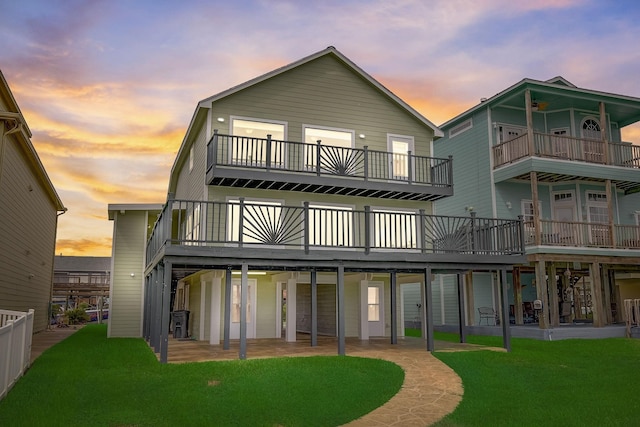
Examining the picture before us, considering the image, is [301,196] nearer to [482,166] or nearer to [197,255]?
[197,255]

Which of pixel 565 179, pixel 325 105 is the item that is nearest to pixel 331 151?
pixel 325 105

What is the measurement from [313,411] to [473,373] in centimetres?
471

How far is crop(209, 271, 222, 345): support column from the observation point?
55.8ft

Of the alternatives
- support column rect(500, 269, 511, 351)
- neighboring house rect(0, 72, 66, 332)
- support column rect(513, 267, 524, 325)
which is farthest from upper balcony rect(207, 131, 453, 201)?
neighboring house rect(0, 72, 66, 332)

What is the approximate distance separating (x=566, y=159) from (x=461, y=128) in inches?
227

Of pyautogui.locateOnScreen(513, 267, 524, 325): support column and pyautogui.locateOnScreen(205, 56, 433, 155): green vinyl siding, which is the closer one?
pyautogui.locateOnScreen(205, 56, 433, 155): green vinyl siding

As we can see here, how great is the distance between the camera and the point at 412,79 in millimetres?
26234

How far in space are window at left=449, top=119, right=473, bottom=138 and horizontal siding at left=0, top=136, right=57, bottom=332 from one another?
19.6 m

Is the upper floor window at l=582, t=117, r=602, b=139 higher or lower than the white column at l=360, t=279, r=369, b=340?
higher

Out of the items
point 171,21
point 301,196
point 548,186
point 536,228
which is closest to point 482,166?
point 548,186

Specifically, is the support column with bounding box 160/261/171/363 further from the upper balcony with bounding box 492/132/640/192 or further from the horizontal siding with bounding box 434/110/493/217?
the horizontal siding with bounding box 434/110/493/217

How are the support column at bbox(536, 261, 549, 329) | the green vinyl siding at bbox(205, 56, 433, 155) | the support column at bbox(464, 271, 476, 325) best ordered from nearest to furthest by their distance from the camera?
1. the green vinyl siding at bbox(205, 56, 433, 155)
2. the support column at bbox(536, 261, 549, 329)
3. the support column at bbox(464, 271, 476, 325)

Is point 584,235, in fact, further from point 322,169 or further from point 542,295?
point 322,169

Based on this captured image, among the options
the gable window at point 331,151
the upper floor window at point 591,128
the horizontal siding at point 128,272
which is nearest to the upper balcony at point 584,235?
the upper floor window at point 591,128
